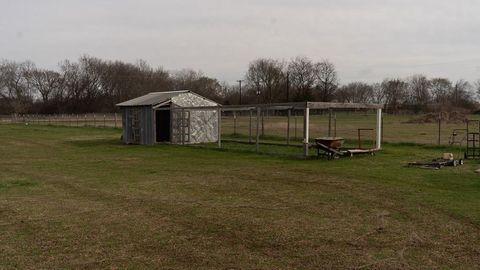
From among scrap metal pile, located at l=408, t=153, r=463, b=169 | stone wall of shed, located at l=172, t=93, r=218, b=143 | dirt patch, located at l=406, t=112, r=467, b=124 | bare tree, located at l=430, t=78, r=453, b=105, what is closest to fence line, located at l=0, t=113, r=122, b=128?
stone wall of shed, located at l=172, t=93, r=218, b=143

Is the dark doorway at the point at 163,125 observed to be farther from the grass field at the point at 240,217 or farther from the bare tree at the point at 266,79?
the bare tree at the point at 266,79

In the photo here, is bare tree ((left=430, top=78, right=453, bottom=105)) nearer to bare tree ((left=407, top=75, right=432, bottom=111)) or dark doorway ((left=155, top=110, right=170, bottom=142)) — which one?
bare tree ((left=407, top=75, right=432, bottom=111))

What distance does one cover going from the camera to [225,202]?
9.95 meters

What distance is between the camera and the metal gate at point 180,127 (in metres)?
28.1

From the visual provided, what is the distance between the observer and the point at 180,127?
28203 mm

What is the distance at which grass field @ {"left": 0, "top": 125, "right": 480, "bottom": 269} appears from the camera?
6184 mm

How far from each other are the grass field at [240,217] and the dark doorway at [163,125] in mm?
13502

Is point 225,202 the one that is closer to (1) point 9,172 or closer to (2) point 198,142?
(1) point 9,172

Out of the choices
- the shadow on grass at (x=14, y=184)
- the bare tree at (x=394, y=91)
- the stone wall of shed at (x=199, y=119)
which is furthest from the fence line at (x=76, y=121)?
the bare tree at (x=394, y=91)

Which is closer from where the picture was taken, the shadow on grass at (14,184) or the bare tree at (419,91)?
the shadow on grass at (14,184)

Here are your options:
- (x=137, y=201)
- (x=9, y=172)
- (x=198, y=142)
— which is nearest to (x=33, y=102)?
(x=198, y=142)

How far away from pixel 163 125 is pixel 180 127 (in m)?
1.76

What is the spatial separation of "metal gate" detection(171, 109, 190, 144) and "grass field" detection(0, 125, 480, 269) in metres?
12.2

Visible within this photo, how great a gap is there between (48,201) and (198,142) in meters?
18.8
